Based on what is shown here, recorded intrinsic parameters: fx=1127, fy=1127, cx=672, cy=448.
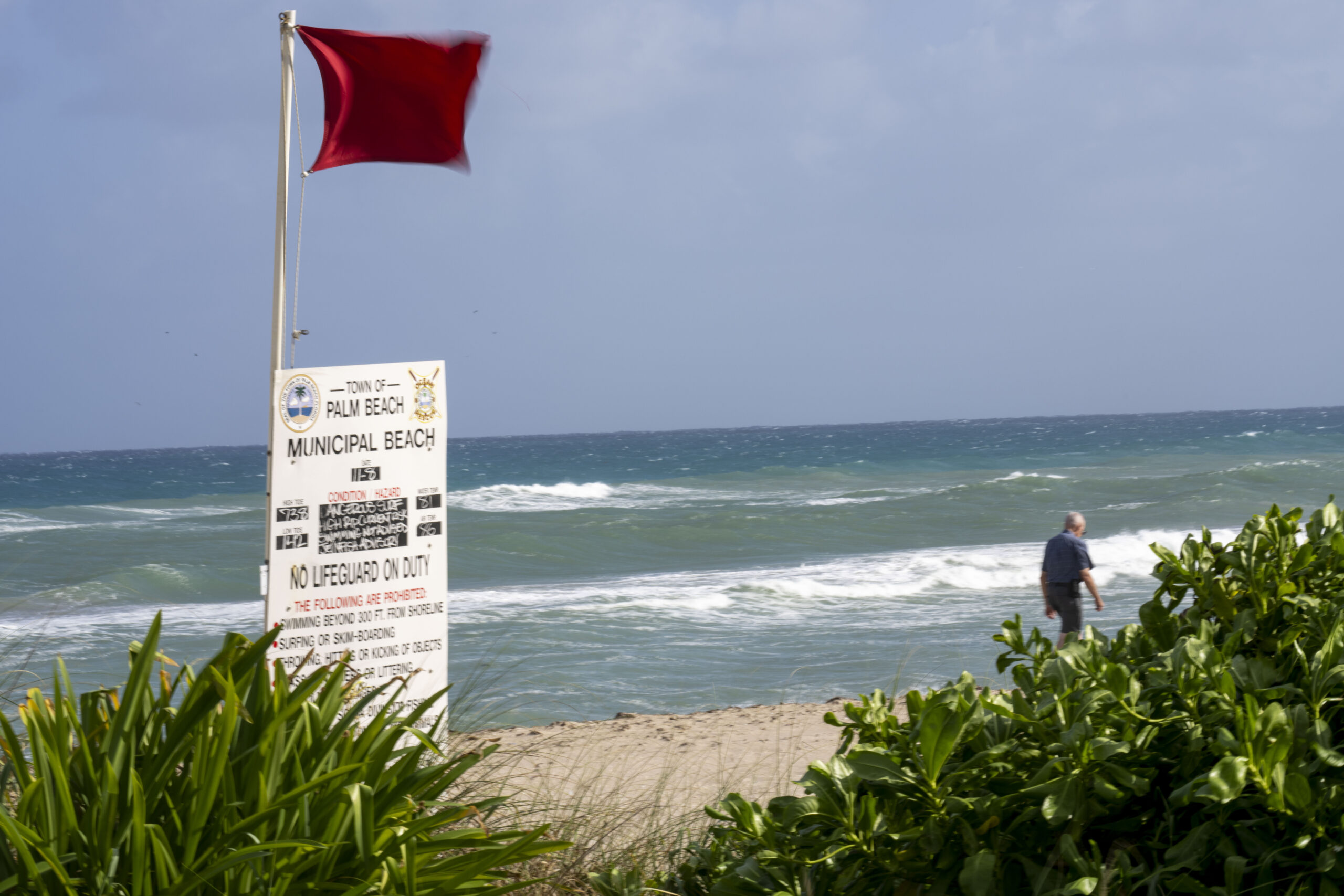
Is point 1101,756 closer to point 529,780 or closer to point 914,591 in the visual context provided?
point 529,780

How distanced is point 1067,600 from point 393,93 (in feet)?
24.2

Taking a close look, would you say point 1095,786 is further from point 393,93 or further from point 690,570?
point 690,570

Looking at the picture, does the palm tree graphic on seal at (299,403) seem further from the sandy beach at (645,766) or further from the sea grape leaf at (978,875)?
the sea grape leaf at (978,875)

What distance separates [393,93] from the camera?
4938 millimetres

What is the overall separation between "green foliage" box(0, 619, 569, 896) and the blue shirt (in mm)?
8005

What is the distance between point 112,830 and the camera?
232 cm

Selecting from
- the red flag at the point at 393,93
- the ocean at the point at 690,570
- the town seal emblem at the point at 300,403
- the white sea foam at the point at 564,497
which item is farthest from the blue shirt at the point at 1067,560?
the white sea foam at the point at 564,497

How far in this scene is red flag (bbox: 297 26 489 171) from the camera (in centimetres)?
487

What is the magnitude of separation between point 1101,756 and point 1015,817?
26 cm

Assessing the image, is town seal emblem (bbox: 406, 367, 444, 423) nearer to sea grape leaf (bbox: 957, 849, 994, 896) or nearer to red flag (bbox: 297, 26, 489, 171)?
red flag (bbox: 297, 26, 489, 171)

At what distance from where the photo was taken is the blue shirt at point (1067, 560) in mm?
9695

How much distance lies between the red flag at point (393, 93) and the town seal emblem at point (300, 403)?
3.47ft

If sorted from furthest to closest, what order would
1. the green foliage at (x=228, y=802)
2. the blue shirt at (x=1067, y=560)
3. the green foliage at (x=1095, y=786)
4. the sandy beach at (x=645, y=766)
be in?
the blue shirt at (x=1067, y=560), the sandy beach at (x=645, y=766), the green foliage at (x=228, y=802), the green foliage at (x=1095, y=786)

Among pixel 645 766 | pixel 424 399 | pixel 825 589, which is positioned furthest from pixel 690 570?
pixel 424 399
